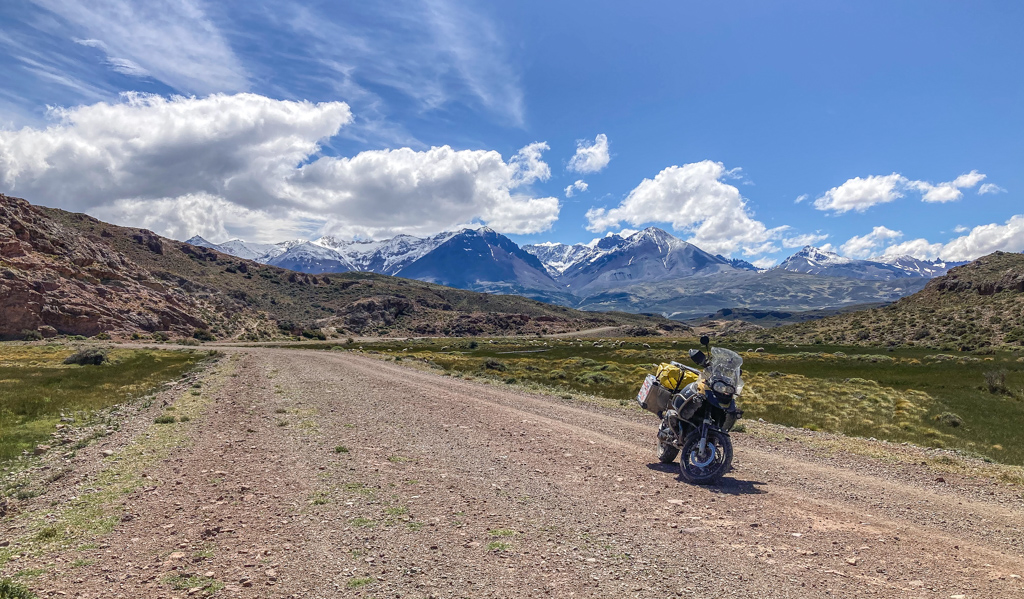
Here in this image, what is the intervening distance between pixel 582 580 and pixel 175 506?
638 cm

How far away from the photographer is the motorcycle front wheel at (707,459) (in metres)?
8.63

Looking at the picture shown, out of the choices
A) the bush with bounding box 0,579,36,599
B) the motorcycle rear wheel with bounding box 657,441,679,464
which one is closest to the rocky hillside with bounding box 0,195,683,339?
the bush with bounding box 0,579,36,599

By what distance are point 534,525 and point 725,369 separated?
4858 mm

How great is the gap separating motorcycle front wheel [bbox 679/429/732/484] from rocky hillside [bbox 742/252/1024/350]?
72621 mm

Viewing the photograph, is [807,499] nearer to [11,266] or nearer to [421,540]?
[421,540]

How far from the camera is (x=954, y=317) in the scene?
7244 cm

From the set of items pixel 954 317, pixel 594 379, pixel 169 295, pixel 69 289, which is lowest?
pixel 69 289

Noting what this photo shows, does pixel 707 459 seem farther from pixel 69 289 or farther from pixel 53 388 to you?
pixel 69 289

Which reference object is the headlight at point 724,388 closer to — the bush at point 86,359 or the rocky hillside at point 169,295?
the bush at point 86,359

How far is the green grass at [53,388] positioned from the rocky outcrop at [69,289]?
35.4 meters

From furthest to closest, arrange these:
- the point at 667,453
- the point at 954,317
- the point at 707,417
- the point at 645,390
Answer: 1. the point at 954,317
2. the point at 645,390
3. the point at 667,453
4. the point at 707,417

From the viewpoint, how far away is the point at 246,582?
491cm

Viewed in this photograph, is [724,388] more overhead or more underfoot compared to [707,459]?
more overhead

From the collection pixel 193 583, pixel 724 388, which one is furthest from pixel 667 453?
pixel 193 583
